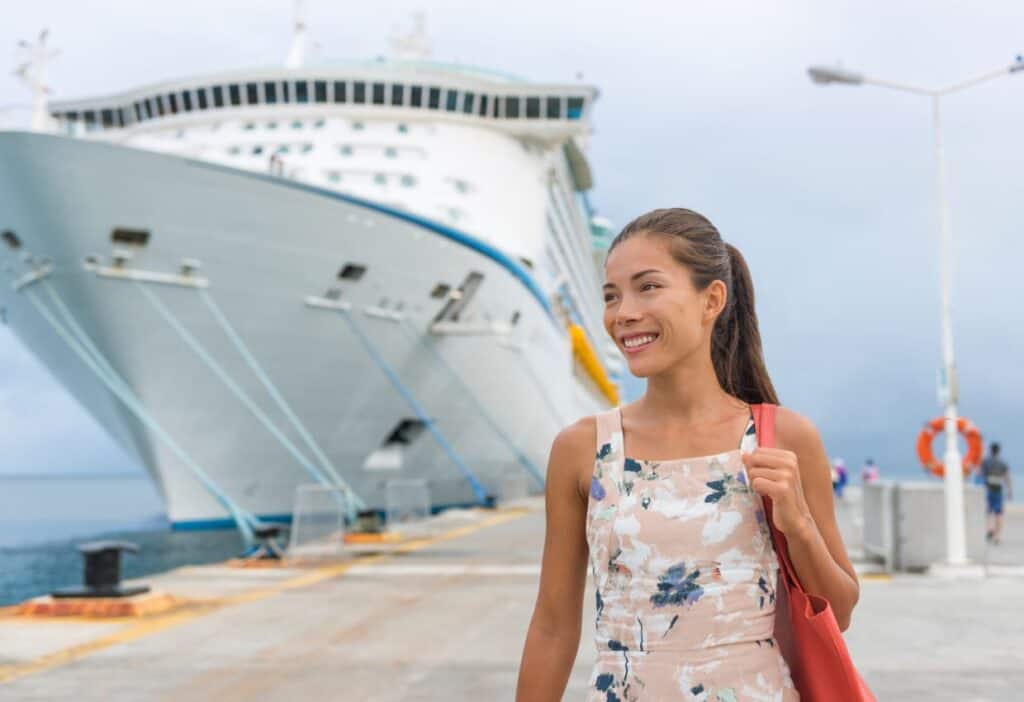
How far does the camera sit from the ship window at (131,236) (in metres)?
16.1

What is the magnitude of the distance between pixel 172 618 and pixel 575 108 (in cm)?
1989

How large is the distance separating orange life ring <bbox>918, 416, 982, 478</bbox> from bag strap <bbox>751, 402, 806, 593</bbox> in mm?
9891

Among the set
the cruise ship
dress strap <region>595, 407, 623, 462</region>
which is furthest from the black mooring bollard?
dress strap <region>595, 407, 623, 462</region>

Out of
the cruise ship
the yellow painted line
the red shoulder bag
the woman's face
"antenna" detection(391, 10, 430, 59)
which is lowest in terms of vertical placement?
the yellow painted line

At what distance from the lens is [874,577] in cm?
1015

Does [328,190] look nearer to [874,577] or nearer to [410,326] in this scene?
[410,326]

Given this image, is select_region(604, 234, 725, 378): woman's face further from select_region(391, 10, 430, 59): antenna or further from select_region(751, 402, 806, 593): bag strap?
select_region(391, 10, 430, 59): antenna

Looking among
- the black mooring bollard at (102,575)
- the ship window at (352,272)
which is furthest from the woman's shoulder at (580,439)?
the ship window at (352,272)

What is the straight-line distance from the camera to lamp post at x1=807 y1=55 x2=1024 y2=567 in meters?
10.1

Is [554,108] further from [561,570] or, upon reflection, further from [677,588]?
[677,588]

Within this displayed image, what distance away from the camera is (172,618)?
7.78 metres

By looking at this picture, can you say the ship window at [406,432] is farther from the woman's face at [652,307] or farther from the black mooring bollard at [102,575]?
the woman's face at [652,307]

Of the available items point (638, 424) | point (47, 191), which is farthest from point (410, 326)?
point (638, 424)

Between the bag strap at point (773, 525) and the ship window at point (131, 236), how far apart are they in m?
15.5
